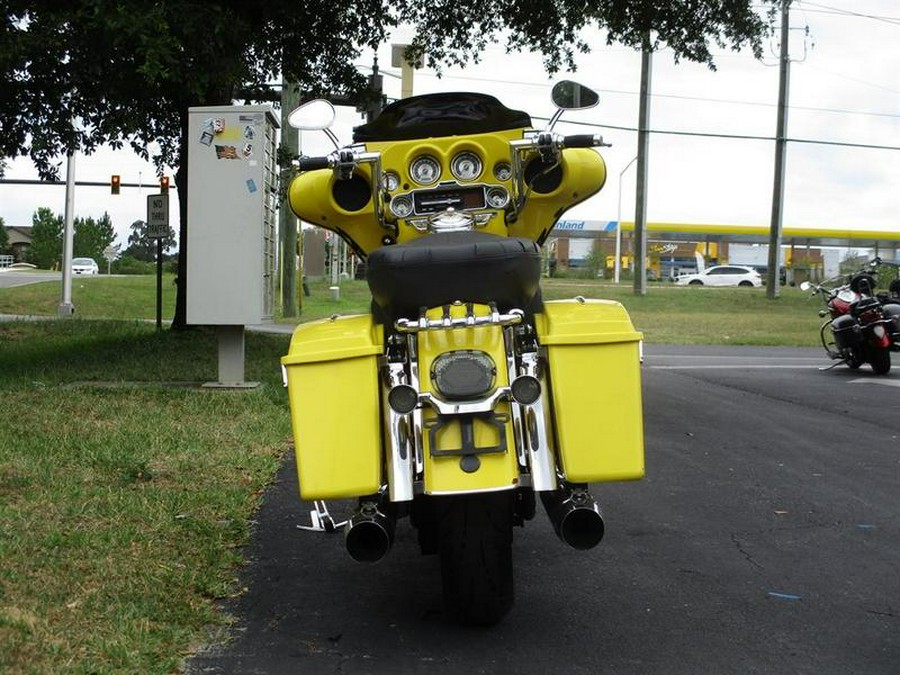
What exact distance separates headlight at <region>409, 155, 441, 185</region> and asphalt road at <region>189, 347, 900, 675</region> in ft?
4.42

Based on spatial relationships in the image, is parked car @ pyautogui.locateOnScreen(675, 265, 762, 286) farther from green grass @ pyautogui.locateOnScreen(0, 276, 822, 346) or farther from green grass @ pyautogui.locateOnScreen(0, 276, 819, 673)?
green grass @ pyautogui.locateOnScreen(0, 276, 819, 673)

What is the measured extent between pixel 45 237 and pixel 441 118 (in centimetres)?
9942

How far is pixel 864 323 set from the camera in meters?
13.5

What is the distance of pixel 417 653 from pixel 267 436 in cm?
412

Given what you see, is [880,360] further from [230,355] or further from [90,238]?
[90,238]

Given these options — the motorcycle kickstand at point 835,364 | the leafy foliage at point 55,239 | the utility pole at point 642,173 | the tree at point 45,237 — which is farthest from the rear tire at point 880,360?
the tree at point 45,237

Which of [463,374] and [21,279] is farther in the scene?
[21,279]

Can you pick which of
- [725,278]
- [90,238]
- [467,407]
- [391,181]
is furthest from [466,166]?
[90,238]

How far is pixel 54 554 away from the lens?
15.4ft

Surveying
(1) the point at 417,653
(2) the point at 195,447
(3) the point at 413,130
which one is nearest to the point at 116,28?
(2) the point at 195,447

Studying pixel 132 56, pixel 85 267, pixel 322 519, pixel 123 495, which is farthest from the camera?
pixel 85 267

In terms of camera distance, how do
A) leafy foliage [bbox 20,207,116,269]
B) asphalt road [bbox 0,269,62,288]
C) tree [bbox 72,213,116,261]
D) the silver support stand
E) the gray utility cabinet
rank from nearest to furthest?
the gray utility cabinet → the silver support stand → asphalt road [bbox 0,269,62,288] → leafy foliage [bbox 20,207,116,269] → tree [bbox 72,213,116,261]

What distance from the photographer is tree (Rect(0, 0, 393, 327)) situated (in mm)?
10648

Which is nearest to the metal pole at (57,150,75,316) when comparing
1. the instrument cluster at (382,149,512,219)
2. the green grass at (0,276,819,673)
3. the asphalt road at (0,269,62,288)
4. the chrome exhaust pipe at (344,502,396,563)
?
the asphalt road at (0,269,62,288)
